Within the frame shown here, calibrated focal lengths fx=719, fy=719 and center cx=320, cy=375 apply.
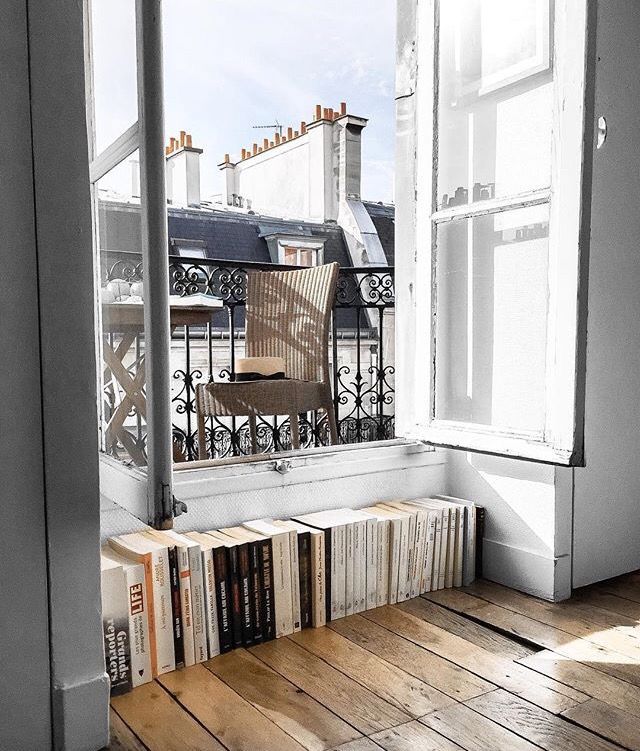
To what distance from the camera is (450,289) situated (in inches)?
96.7

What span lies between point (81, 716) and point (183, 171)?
9.30m

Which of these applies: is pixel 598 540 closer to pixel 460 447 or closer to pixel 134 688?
pixel 460 447

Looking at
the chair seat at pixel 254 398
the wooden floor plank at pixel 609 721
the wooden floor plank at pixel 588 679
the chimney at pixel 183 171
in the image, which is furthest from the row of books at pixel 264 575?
the chimney at pixel 183 171

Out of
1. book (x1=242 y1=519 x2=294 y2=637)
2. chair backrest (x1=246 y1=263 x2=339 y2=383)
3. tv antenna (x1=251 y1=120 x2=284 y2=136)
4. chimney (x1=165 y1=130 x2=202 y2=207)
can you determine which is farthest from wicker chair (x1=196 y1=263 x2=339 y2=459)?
tv antenna (x1=251 y1=120 x2=284 y2=136)

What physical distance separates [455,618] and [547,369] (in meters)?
0.84

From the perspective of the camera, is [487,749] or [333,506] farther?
[333,506]

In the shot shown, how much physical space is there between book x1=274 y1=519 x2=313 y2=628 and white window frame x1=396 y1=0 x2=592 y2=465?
1.87 feet

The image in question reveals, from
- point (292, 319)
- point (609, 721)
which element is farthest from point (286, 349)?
point (609, 721)

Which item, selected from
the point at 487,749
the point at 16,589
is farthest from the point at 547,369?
the point at 16,589

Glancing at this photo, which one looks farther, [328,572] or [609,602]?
[609,602]

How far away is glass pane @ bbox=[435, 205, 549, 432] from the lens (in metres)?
2.19

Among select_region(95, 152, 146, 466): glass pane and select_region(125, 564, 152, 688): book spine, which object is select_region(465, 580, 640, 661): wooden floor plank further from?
select_region(95, 152, 146, 466): glass pane

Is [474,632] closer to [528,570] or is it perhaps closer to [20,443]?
[528,570]

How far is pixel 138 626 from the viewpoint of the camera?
1857mm
